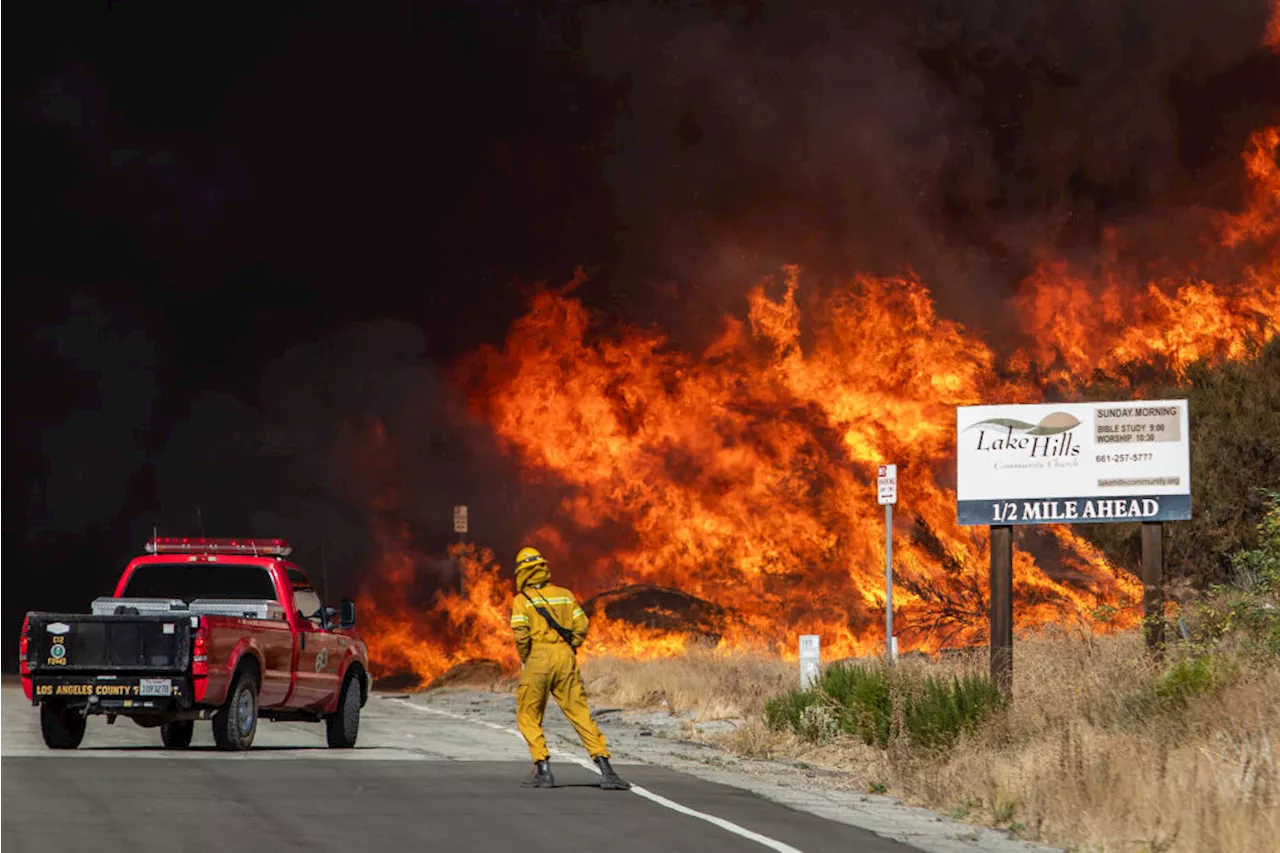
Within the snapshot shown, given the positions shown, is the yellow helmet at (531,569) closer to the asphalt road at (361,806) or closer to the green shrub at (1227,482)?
the asphalt road at (361,806)

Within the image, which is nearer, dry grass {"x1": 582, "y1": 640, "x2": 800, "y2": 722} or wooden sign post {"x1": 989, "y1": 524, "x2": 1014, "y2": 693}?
wooden sign post {"x1": 989, "y1": 524, "x2": 1014, "y2": 693}

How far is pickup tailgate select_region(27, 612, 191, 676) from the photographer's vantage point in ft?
62.7

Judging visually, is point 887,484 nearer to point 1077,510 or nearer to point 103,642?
point 1077,510

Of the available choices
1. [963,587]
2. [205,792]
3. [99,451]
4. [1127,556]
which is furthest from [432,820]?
[99,451]

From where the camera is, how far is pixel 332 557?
211ft

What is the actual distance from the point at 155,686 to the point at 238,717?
4.01 ft

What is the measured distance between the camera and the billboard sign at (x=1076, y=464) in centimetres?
2011

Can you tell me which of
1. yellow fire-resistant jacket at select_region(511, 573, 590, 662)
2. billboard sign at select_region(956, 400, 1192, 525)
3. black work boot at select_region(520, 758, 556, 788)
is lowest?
black work boot at select_region(520, 758, 556, 788)

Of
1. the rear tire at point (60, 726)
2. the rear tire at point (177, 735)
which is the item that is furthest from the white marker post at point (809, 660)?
the rear tire at point (60, 726)

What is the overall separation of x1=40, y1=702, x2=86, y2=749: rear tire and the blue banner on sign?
9.45m

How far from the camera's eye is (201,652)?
18875mm

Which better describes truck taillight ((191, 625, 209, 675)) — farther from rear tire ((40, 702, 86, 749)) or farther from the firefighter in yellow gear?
the firefighter in yellow gear

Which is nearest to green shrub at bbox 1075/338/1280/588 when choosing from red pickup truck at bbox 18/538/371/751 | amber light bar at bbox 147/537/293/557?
red pickup truck at bbox 18/538/371/751

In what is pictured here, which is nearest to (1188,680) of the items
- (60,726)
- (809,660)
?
(809,660)
